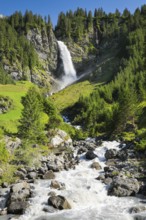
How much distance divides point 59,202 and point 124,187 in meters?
11.8

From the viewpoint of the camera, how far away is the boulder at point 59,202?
1682 inches

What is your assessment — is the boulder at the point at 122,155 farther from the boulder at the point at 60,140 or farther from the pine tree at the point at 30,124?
the pine tree at the point at 30,124

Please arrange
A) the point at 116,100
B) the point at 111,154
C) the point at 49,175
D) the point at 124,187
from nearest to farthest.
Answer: the point at 124,187, the point at 49,175, the point at 111,154, the point at 116,100

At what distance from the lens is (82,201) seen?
4578 cm

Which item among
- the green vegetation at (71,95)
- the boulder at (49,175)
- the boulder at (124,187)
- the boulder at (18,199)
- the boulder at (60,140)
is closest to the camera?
the boulder at (18,199)

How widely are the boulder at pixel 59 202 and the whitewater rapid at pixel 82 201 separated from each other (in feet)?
2.63

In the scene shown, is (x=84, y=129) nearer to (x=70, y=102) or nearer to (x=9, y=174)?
(x=70, y=102)

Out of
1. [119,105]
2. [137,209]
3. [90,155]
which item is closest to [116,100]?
[119,105]

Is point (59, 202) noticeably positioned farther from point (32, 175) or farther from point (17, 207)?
point (32, 175)

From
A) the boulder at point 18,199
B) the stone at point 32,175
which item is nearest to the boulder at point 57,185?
the boulder at point 18,199

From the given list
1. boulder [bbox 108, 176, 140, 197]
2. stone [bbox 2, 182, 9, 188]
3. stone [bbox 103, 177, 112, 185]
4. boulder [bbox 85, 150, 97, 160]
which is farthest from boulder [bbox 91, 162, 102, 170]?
stone [bbox 2, 182, 9, 188]

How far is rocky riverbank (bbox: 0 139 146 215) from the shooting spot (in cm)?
4353

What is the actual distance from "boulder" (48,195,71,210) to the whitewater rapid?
2.63ft

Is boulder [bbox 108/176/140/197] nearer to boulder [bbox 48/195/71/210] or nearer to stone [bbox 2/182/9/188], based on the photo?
boulder [bbox 48/195/71/210]
